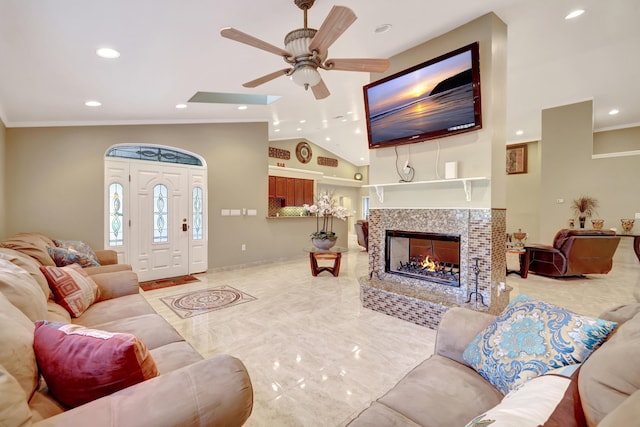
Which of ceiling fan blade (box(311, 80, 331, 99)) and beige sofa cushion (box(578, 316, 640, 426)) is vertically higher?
ceiling fan blade (box(311, 80, 331, 99))

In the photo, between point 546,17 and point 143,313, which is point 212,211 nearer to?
point 143,313

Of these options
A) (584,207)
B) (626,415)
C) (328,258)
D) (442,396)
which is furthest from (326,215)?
(584,207)

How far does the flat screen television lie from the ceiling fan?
0.99m

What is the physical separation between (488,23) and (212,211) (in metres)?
4.92

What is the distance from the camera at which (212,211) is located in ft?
18.2

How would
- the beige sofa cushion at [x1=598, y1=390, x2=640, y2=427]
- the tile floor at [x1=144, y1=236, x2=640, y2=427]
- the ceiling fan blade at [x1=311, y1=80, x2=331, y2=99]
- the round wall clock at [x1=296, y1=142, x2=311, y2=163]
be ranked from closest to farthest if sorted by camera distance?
the beige sofa cushion at [x1=598, y1=390, x2=640, y2=427], the tile floor at [x1=144, y1=236, x2=640, y2=427], the ceiling fan blade at [x1=311, y1=80, x2=331, y2=99], the round wall clock at [x1=296, y1=142, x2=311, y2=163]

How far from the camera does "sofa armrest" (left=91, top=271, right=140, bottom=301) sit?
250 centimetres

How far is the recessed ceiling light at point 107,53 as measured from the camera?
248 centimetres

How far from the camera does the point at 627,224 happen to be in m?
6.17

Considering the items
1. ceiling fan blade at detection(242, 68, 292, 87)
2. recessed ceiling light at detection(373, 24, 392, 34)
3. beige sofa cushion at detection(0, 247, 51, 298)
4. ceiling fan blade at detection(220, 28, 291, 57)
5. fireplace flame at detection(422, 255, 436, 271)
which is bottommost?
fireplace flame at detection(422, 255, 436, 271)

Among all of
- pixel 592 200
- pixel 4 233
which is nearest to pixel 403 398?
pixel 4 233

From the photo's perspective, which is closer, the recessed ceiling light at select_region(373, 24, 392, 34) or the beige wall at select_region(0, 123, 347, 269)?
the recessed ceiling light at select_region(373, 24, 392, 34)

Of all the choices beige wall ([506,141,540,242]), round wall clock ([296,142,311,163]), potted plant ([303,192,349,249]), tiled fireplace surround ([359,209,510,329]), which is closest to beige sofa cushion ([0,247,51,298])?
tiled fireplace surround ([359,209,510,329])

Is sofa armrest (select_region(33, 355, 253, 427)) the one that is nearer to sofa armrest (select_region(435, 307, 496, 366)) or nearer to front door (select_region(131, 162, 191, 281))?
sofa armrest (select_region(435, 307, 496, 366))
